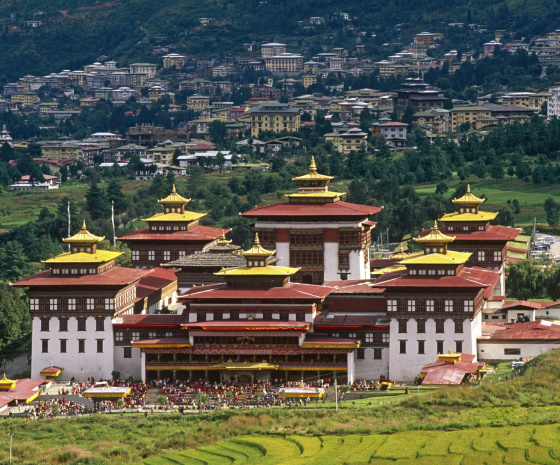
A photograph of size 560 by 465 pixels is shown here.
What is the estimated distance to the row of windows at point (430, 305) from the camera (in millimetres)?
88625

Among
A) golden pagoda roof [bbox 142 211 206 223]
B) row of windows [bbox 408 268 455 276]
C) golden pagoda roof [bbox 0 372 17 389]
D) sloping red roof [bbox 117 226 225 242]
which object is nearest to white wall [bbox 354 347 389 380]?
row of windows [bbox 408 268 455 276]

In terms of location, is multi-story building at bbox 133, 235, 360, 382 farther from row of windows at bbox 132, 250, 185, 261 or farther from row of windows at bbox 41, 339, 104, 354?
row of windows at bbox 132, 250, 185, 261

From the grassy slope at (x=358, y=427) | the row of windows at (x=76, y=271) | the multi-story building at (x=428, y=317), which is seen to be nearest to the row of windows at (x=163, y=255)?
the row of windows at (x=76, y=271)

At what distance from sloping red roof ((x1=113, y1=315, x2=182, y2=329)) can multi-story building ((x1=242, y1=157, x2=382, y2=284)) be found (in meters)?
14.5

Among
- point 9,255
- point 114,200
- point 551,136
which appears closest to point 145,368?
point 9,255

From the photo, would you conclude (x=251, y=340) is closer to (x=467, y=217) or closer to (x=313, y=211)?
(x=313, y=211)

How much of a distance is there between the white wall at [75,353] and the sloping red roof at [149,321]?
1125 mm

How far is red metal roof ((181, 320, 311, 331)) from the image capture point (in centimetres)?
8862

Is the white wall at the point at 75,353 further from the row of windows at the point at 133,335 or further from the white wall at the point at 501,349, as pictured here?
the white wall at the point at 501,349

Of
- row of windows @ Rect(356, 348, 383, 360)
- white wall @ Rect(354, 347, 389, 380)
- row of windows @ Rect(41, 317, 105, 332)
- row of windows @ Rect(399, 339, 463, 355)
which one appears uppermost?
row of windows @ Rect(41, 317, 105, 332)

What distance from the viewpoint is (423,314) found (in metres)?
89.1

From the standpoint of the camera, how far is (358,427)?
75375 mm

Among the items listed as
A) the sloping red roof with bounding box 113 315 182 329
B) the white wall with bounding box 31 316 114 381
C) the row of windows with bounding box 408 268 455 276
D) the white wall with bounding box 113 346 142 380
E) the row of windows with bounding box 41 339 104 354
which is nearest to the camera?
the row of windows with bounding box 408 268 455 276

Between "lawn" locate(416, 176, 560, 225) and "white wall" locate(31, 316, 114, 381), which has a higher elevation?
"lawn" locate(416, 176, 560, 225)
